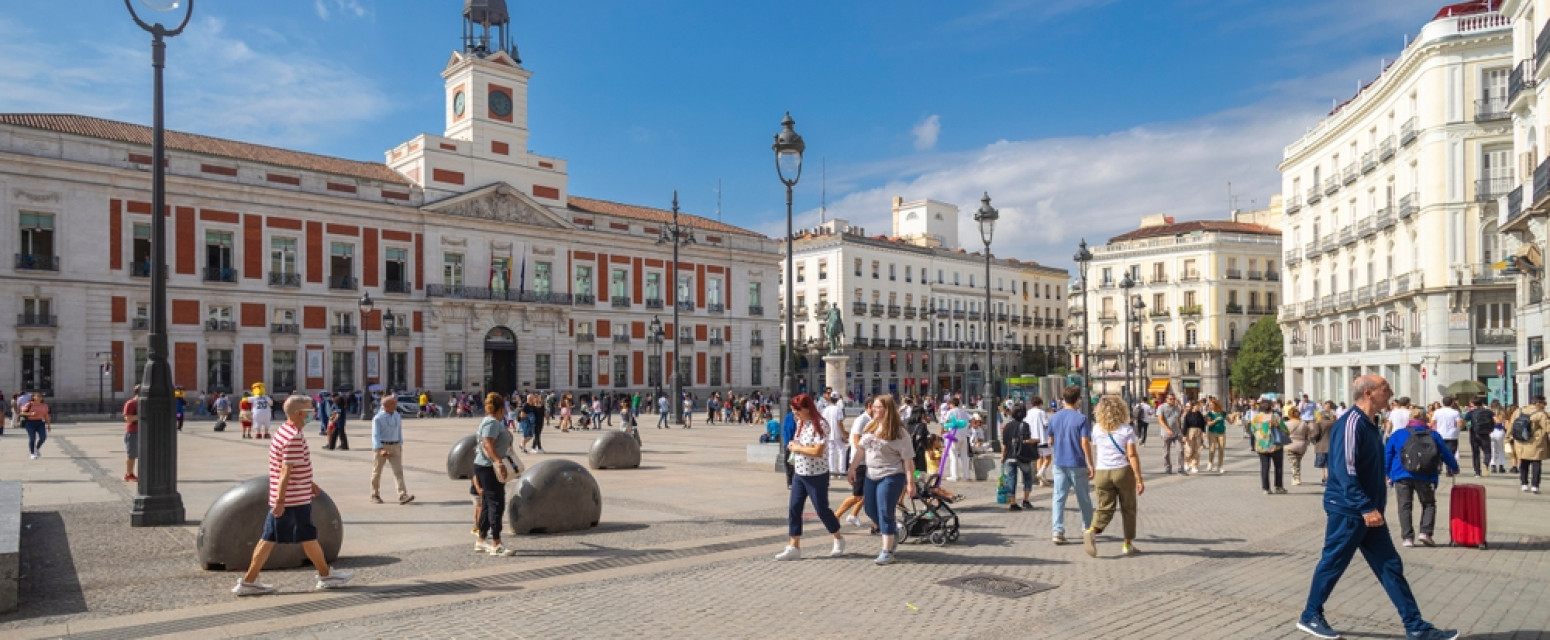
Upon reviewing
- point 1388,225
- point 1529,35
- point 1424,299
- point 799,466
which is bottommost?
point 799,466

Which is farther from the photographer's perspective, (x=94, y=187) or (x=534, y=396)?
(x=94, y=187)

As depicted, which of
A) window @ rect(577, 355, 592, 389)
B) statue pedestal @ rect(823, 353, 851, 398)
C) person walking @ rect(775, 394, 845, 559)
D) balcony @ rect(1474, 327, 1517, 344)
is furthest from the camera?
window @ rect(577, 355, 592, 389)

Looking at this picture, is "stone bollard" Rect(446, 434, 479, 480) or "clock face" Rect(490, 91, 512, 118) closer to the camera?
"stone bollard" Rect(446, 434, 479, 480)

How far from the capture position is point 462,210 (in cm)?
5284

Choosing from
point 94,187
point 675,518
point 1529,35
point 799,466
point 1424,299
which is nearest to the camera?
point 799,466

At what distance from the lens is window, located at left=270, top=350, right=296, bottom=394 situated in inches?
1811

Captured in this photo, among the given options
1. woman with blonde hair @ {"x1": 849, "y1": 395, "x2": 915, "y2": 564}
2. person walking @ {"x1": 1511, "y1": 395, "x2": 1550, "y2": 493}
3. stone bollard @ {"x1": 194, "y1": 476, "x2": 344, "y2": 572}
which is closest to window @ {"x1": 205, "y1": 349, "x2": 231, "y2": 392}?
stone bollard @ {"x1": 194, "y1": 476, "x2": 344, "y2": 572}

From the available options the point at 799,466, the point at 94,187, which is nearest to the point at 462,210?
the point at 94,187

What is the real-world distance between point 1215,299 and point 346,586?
71.0 m

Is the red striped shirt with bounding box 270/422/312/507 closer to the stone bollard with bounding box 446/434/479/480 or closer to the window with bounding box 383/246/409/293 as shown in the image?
the stone bollard with bounding box 446/434/479/480

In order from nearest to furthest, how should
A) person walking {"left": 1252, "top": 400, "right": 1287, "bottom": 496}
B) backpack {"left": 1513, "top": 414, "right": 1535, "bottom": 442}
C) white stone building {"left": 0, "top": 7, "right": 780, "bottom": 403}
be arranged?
person walking {"left": 1252, "top": 400, "right": 1287, "bottom": 496} < backpack {"left": 1513, "top": 414, "right": 1535, "bottom": 442} < white stone building {"left": 0, "top": 7, "right": 780, "bottom": 403}

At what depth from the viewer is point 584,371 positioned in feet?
190

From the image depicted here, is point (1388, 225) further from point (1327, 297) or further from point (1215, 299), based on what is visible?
point (1215, 299)

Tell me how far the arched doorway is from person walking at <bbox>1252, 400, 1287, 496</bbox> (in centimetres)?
4490
